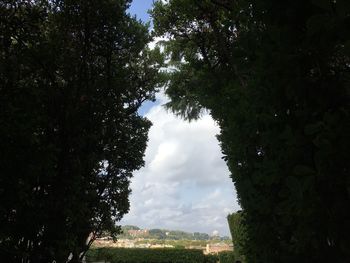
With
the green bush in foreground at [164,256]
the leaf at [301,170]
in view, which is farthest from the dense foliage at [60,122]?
the green bush in foreground at [164,256]

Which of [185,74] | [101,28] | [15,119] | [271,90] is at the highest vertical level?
[185,74]

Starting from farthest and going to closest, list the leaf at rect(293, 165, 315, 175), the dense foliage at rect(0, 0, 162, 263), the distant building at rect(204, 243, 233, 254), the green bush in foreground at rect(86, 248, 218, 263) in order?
the distant building at rect(204, 243, 233, 254), the green bush in foreground at rect(86, 248, 218, 263), the dense foliage at rect(0, 0, 162, 263), the leaf at rect(293, 165, 315, 175)

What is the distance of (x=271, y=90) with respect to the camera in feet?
7.82

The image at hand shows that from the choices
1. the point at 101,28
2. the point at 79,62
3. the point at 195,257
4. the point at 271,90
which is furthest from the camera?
the point at 195,257

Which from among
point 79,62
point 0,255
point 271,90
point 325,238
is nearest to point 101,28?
point 79,62

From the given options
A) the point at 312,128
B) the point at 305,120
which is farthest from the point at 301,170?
the point at 305,120

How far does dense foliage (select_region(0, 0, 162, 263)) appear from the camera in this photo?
5.59m

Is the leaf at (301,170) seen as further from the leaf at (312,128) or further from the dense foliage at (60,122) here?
the dense foliage at (60,122)

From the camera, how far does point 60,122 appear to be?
28.1ft

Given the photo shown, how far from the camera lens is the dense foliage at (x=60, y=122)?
18.4 feet

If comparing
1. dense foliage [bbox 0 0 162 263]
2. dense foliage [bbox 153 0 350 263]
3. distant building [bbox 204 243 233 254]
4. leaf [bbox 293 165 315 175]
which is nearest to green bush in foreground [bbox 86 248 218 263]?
distant building [bbox 204 243 233 254]

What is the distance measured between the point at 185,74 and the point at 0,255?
14141 mm

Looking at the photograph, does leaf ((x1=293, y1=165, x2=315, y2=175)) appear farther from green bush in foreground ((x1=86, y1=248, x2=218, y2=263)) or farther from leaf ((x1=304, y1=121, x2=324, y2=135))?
green bush in foreground ((x1=86, y1=248, x2=218, y2=263))

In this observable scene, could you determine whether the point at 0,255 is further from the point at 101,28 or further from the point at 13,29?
the point at 101,28
